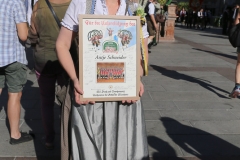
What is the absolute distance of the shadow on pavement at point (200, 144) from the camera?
3.85m

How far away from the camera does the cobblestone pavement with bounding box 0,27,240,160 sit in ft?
12.8

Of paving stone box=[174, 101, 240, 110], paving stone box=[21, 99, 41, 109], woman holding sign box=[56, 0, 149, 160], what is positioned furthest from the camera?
paving stone box=[174, 101, 240, 110]

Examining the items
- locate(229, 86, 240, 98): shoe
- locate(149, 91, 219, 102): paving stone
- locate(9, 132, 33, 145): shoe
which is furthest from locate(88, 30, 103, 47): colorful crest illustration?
locate(229, 86, 240, 98): shoe

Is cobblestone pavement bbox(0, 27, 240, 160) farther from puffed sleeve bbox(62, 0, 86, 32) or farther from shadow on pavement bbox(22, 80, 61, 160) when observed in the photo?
puffed sleeve bbox(62, 0, 86, 32)

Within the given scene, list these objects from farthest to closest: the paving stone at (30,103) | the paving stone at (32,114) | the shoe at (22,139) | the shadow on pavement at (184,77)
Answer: the shadow on pavement at (184,77) < the paving stone at (30,103) < the paving stone at (32,114) < the shoe at (22,139)

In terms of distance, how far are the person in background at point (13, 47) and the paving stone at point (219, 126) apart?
2.34m

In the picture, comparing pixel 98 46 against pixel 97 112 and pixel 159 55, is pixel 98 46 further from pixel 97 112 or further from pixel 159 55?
pixel 159 55

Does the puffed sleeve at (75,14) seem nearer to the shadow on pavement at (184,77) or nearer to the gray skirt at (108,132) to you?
the gray skirt at (108,132)

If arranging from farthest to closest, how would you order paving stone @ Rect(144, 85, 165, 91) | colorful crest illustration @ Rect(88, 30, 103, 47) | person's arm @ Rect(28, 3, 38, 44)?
paving stone @ Rect(144, 85, 165, 91), person's arm @ Rect(28, 3, 38, 44), colorful crest illustration @ Rect(88, 30, 103, 47)

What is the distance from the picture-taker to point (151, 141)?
4184 millimetres

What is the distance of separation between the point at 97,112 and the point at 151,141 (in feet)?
6.14

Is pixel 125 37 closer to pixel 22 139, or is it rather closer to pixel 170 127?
pixel 22 139

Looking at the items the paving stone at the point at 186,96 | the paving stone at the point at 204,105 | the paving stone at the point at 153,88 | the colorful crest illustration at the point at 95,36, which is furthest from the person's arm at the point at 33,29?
the paving stone at the point at 153,88

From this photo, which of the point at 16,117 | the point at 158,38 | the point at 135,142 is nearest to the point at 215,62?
the point at 158,38
